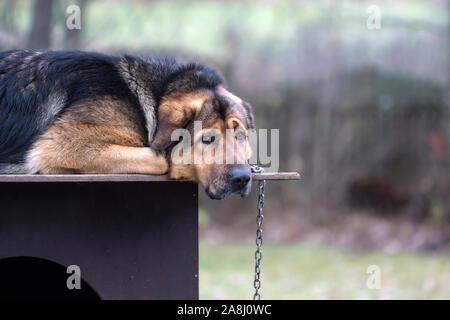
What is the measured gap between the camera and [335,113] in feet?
39.9

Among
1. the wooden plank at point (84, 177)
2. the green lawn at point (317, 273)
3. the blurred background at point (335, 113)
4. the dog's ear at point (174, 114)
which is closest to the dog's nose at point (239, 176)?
the wooden plank at point (84, 177)

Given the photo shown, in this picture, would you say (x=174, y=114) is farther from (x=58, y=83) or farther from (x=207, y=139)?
(x=58, y=83)

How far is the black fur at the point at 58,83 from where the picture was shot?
13.6 feet

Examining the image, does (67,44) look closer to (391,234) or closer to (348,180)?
(348,180)

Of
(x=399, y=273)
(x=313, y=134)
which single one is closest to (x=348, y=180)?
(x=313, y=134)

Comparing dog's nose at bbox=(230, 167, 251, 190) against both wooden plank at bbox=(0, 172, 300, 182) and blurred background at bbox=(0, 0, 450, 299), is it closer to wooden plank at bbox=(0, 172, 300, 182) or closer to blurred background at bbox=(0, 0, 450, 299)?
wooden plank at bbox=(0, 172, 300, 182)

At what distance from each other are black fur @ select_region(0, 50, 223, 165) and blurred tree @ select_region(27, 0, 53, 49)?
5515mm

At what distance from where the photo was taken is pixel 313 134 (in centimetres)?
1230

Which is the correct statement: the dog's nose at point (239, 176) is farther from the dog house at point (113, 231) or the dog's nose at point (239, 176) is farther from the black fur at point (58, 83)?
the black fur at point (58, 83)

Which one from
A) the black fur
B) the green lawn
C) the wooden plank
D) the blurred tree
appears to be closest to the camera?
the wooden plank

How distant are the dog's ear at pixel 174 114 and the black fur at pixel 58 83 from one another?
0.36 ft

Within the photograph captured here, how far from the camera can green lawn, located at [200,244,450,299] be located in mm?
8102

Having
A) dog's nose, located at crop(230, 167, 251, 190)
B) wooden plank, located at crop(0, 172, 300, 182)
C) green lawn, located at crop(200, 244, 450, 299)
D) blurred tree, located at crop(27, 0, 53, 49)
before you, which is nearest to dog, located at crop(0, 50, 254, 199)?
dog's nose, located at crop(230, 167, 251, 190)

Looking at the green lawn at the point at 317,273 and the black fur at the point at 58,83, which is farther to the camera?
the green lawn at the point at 317,273
